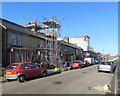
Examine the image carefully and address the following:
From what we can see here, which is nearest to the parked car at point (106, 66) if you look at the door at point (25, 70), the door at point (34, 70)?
the door at point (34, 70)

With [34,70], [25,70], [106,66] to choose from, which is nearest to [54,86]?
[25,70]

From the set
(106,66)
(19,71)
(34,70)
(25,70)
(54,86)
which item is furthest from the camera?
(106,66)

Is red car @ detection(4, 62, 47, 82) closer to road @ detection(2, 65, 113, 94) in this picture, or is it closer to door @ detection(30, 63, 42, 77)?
door @ detection(30, 63, 42, 77)

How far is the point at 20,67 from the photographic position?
934cm

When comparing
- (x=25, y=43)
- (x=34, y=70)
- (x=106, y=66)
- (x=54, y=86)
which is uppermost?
(x=25, y=43)

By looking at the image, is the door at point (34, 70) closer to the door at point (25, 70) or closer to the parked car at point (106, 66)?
the door at point (25, 70)

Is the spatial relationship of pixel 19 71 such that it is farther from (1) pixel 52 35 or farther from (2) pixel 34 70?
(1) pixel 52 35

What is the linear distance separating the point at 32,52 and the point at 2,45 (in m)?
4.49

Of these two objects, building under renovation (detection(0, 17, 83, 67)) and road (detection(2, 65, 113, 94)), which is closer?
road (detection(2, 65, 113, 94))

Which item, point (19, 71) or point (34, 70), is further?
point (34, 70)

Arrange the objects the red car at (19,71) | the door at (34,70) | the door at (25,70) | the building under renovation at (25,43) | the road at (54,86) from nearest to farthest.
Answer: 1. the road at (54,86)
2. the red car at (19,71)
3. the door at (25,70)
4. the door at (34,70)
5. the building under renovation at (25,43)

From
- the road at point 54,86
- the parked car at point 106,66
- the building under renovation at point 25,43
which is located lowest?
the road at point 54,86

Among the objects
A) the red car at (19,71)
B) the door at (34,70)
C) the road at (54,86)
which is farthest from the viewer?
the door at (34,70)

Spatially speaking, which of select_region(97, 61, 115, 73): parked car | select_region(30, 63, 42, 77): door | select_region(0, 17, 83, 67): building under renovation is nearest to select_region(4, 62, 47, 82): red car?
select_region(30, 63, 42, 77): door
